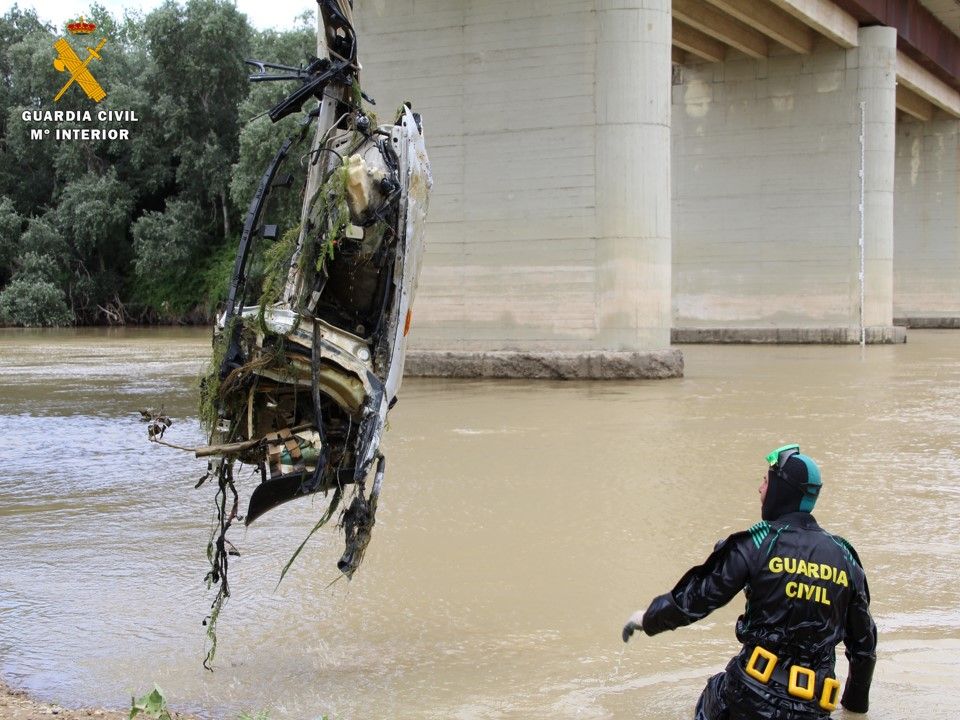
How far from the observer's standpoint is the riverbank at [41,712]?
14.8 ft

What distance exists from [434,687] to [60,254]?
164ft

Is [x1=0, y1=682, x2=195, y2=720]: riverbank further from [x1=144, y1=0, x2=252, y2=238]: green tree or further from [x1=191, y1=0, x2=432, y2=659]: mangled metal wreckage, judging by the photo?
[x1=144, y1=0, x2=252, y2=238]: green tree

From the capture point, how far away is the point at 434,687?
4996 mm

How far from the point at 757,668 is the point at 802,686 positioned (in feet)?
0.47

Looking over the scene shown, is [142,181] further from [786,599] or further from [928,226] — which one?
[786,599]

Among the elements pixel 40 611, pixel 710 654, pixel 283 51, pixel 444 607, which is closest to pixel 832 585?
pixel 710 654

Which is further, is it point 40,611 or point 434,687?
point 40,611

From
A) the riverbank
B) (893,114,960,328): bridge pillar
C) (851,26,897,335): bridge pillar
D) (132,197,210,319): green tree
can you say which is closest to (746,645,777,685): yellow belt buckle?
the riverbank

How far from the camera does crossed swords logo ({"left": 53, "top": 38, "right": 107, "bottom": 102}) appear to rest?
49.0 meters

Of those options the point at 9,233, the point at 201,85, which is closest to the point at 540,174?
the point at 201,85

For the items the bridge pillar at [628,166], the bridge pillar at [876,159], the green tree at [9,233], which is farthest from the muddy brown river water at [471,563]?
the green tree at [9,233]

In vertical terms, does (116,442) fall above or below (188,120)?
below

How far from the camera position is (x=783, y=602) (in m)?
3.57

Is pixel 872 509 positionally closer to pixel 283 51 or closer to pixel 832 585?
pixel 832 585
